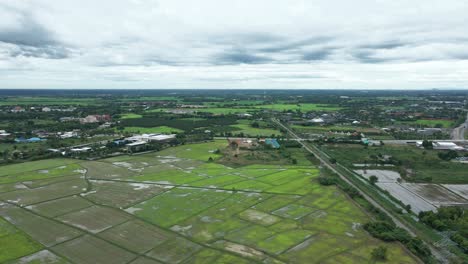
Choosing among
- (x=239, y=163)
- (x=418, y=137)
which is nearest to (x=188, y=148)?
(x=239, y=163)

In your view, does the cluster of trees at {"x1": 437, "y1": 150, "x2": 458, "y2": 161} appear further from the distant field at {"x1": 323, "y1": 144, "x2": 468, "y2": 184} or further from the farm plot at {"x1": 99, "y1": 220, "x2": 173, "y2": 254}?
the farm plot at {"x1": 99, "y1": 220, "x2": 173, "y2": 254}

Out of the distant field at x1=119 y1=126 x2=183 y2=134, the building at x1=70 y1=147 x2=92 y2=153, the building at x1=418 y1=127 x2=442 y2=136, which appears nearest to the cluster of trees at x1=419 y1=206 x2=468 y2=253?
the building at x1=70 y1=147 x2=92 y2=153

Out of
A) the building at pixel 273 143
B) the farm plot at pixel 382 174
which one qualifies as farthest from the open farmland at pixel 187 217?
the building at pixel 273 143

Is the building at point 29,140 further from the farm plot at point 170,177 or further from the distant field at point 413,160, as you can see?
the distant field at point 413,160

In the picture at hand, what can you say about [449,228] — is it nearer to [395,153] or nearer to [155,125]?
[395,153]

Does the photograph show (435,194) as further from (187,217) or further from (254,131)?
(254,131)

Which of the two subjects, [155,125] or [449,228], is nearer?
[449,228]
